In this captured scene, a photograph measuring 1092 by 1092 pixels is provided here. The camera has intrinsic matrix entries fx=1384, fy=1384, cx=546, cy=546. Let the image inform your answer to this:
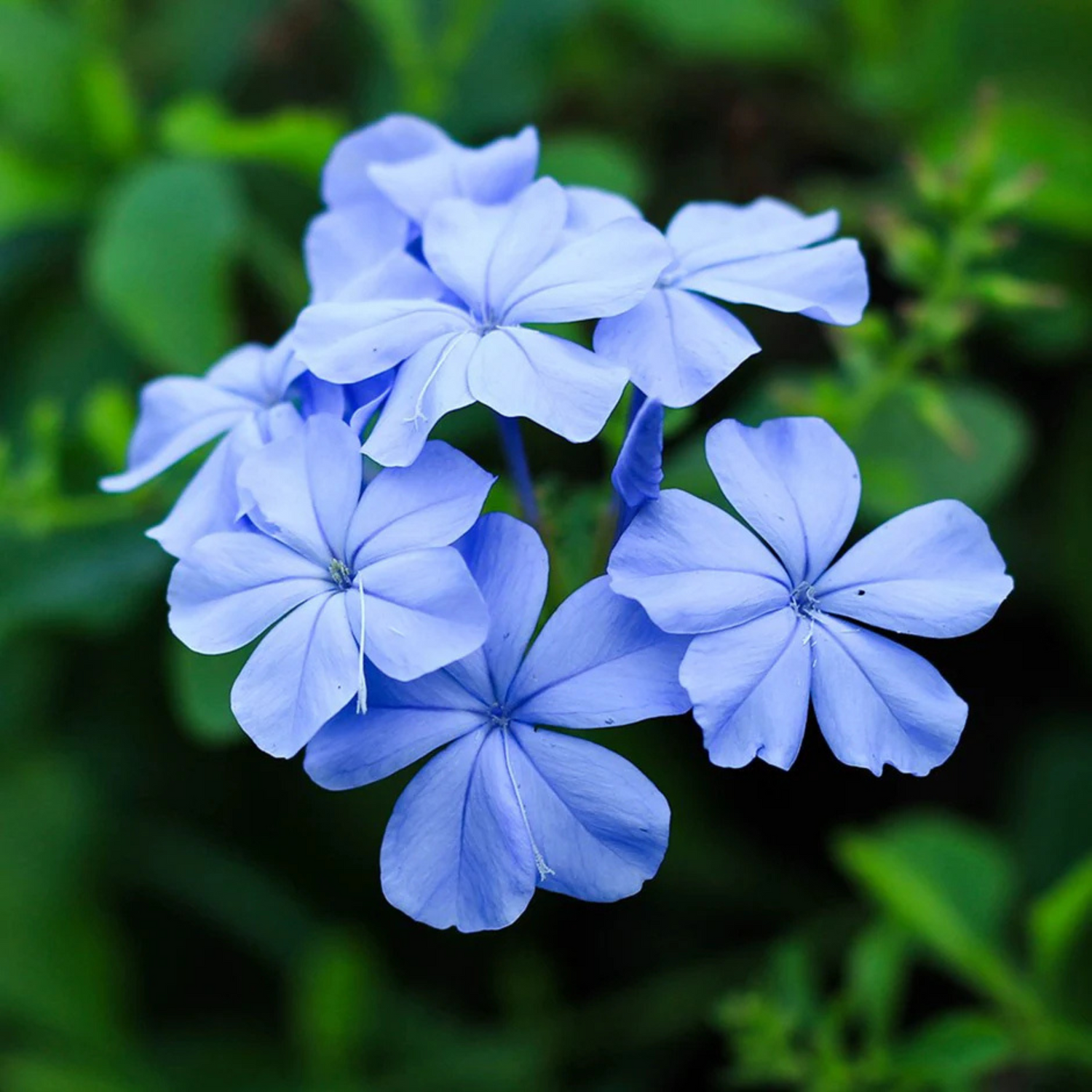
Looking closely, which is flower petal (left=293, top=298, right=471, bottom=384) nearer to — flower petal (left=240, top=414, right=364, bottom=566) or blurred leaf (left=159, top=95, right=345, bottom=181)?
flower petal (left=240, top=414, right=364, bottom=566)

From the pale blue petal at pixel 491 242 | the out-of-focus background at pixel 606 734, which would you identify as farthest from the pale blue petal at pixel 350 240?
the out-of-focus background at pixel 606 734

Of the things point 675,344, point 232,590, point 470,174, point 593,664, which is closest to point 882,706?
point 593,664

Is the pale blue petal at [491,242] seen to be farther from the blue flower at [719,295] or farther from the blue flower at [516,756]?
the blue flower at [516,756]

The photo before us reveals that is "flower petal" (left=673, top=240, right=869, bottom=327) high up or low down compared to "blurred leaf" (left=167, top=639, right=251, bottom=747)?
up

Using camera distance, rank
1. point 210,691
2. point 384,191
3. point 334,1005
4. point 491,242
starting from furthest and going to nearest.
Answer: point 334,1005, point 210,691, point 384,191, point 491,242

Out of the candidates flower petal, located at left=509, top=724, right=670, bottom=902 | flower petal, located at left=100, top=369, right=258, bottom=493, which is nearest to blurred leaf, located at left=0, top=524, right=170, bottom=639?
flower petal, located at left=100, top=369, right=258, bottom=493

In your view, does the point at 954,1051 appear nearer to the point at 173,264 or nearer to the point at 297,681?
the point at 297,681

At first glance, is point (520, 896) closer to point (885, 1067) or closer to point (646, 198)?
point (885, 1067)
